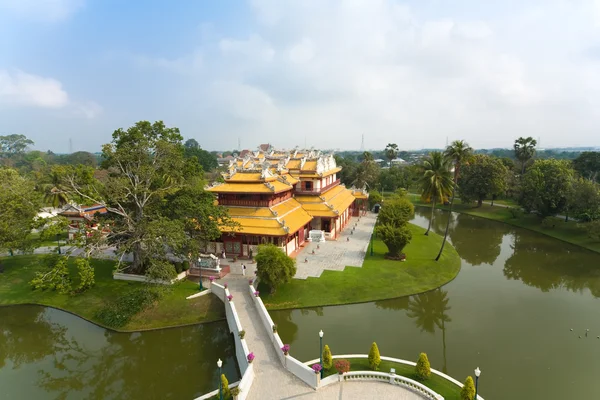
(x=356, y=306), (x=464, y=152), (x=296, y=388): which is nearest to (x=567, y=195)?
(x=464, y=152)

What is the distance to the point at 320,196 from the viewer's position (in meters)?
38.1

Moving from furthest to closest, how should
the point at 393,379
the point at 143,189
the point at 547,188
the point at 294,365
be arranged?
the point at 547,188 → the point at 143,189 → the point at 294,365 → the point at 393,379

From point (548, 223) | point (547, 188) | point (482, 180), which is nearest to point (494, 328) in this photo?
point (548, 223)

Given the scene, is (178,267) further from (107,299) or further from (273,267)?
(273,267)

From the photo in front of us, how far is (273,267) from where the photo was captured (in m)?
21.8

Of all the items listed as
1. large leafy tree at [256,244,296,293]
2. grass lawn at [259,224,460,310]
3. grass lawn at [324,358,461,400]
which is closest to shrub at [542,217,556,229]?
grass lawn at [259,224,460,310]

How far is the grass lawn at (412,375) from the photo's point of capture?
13.6 meters

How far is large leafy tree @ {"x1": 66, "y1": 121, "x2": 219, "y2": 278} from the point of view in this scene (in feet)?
74.2

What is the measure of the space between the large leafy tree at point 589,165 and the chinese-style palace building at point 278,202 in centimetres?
5338

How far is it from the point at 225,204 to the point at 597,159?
2816 inches

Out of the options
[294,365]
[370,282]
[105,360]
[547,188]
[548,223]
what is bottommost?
[105,360]

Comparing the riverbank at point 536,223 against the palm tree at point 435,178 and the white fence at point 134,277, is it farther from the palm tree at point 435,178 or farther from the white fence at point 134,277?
the white fence at point 134,277

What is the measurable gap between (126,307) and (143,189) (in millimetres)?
8058

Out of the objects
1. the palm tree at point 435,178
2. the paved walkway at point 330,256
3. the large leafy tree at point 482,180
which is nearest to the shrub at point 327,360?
the paved walkway at point 330,256
